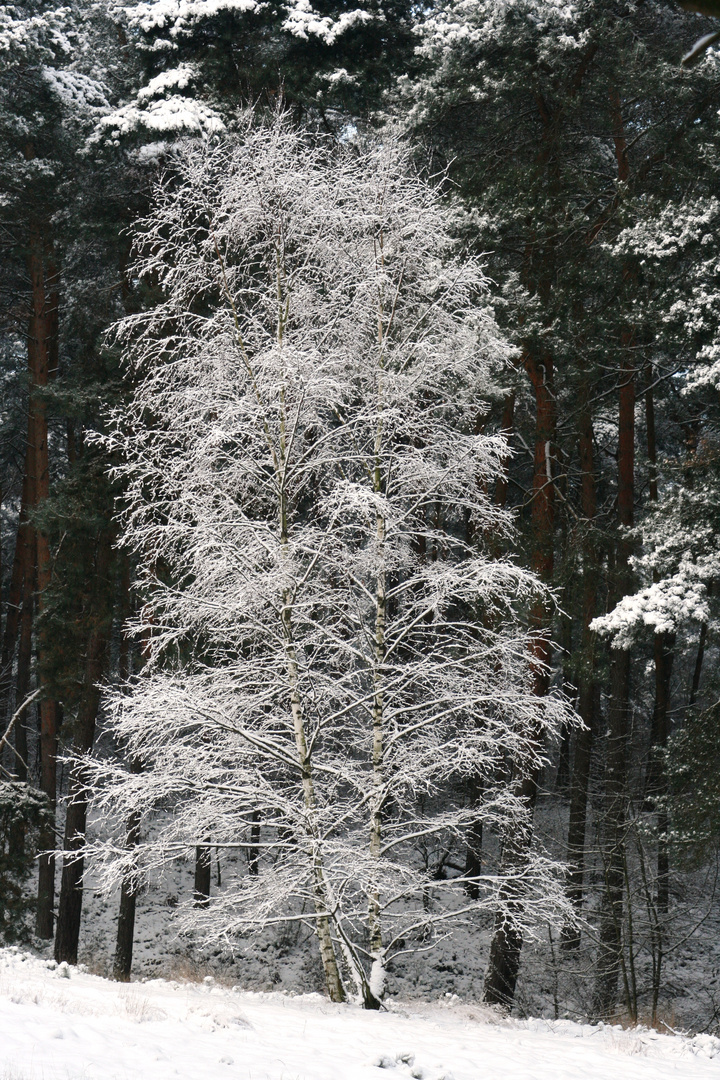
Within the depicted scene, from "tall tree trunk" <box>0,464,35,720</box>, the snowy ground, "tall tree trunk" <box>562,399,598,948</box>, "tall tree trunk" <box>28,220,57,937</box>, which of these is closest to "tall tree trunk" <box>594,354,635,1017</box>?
"tall tree trunk" <box>562,399,598,948</box>

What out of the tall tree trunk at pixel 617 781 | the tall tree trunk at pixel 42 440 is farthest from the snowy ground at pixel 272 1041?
the tall tree trunk at pixel 42 440

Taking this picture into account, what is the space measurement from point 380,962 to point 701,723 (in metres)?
4.28

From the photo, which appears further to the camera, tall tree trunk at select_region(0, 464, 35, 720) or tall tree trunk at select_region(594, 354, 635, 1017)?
tall tree trunk at select_region(0, 464, 35, 720)

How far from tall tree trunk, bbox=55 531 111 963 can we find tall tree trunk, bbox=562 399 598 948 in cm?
718

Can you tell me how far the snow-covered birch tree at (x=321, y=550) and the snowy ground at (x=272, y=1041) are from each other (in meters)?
0.90

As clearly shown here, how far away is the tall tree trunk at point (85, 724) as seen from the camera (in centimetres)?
1420

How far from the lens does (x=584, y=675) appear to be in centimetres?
1265

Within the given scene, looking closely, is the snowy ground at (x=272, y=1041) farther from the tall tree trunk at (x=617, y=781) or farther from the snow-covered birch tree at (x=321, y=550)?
the tall tree trunk at (x=617, y=781)

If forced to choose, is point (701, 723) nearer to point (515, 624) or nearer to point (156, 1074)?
point (515, 624)

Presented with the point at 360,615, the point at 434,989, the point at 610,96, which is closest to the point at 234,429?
the point at 360,615

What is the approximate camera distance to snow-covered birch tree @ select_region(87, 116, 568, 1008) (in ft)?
29.8

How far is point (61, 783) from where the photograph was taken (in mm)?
26547

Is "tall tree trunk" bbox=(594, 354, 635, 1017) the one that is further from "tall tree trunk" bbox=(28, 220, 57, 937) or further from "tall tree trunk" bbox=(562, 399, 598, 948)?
"tall tree trunk" bbox=(28, 220, 57, 937)

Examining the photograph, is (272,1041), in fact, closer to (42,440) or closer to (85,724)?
(85,724)
